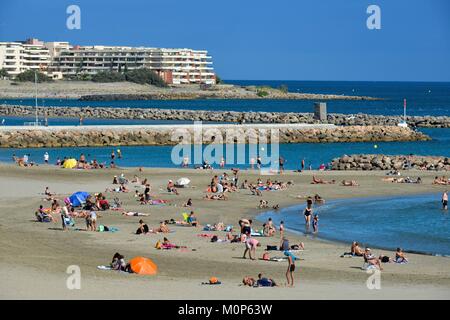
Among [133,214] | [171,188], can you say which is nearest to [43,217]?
[133,214]

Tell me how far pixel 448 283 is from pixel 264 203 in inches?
522

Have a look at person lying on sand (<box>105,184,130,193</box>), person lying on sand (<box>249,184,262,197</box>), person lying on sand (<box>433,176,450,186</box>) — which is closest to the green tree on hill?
person lying on sand (<box>433,176,450,186</box>)

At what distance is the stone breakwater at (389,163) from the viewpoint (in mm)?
46844

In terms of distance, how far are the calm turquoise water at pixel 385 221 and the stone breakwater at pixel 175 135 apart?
2823cm

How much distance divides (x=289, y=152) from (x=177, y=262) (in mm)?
35354

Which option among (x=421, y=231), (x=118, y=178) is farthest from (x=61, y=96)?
(x=421, y=231)

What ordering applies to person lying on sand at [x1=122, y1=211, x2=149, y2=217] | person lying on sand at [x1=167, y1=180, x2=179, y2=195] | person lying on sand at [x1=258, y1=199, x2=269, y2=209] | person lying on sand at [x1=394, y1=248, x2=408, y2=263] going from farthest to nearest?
1. person lying on sand at [x1=167, y1=180, x2=179, y2=195]
2. person lying on sand at [x1=258, y1=199, x2=269, y2=209]
3. person lying on sand at [x1=122, y1=211, x2=149, y2=217]
4. person lying on sand at [x1=394, y1=248, x2=408, y2=263]

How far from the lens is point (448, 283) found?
2181 centimetres

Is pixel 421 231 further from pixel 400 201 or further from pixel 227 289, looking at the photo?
pixel 227 289

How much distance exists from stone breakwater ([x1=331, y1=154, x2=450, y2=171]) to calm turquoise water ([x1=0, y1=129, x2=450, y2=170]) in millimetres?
2813

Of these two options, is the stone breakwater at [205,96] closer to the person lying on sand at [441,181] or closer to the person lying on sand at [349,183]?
the person lying on sand at [349,183]

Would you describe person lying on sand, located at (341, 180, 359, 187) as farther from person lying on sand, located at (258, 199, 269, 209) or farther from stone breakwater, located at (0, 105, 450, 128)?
stone breakwater, located at (0, 105, 450, 128)

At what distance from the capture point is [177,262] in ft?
78.2

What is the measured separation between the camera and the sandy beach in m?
20.1
